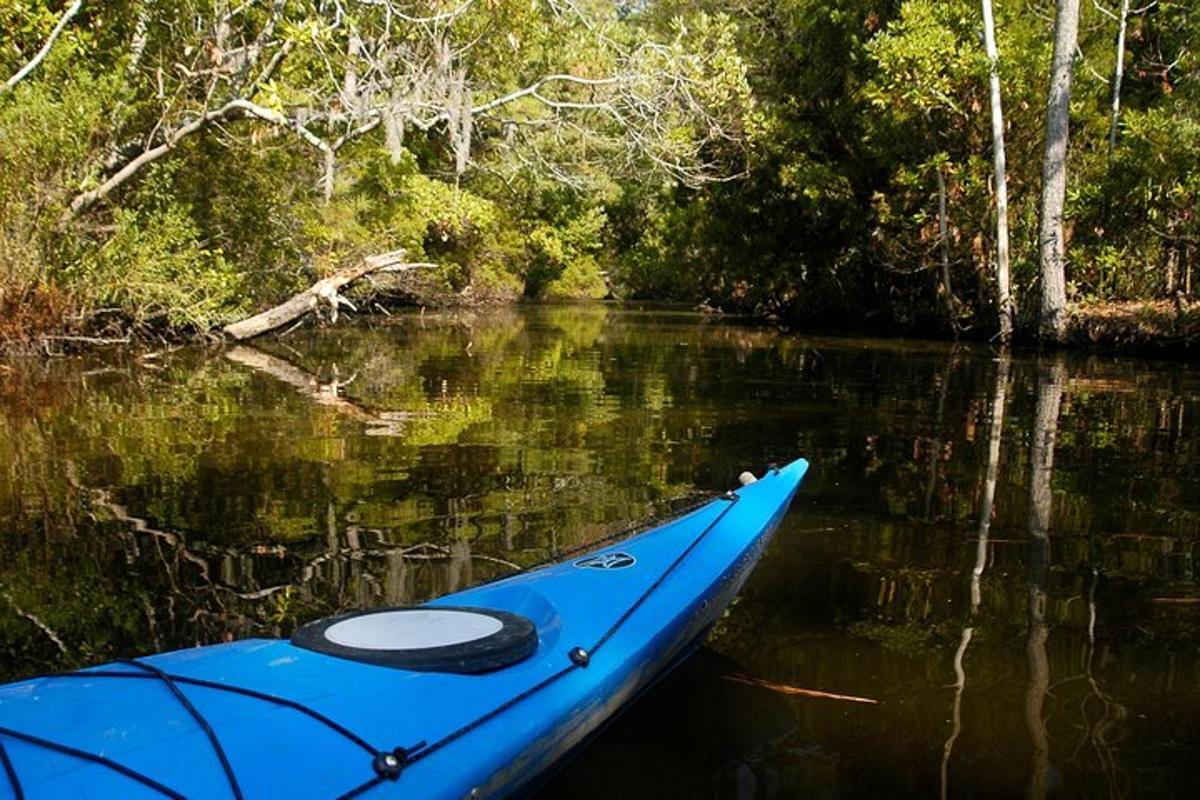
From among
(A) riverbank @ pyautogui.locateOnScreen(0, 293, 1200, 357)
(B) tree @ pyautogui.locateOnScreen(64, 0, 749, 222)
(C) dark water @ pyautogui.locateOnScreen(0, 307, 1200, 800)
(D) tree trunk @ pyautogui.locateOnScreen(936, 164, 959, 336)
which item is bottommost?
(C) dark water @ pyautogui.locateOnScreen(0, 307, 1200, 800)

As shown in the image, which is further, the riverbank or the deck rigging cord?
the riverbank

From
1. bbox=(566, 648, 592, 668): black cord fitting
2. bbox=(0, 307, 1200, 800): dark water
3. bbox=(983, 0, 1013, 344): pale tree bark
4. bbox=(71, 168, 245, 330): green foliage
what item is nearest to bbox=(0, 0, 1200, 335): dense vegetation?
bbox=(71, 168, 245, 330): green foliage

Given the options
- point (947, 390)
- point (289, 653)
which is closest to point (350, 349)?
point (947, 390)

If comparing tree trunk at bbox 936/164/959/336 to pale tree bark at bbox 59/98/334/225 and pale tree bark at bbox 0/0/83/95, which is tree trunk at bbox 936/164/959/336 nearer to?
pale tree bark at bbox 59/98/334/225

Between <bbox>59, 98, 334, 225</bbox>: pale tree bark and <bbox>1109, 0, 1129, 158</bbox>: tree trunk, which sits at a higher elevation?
<bbox>1109, 0, 1129, 158</bbox>: tree trunk

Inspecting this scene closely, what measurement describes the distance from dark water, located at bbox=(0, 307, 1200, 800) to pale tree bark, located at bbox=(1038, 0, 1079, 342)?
13.4 ft

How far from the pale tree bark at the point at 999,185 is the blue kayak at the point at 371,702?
12944 millimetres

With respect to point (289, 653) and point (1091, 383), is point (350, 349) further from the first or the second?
point (289, 653)

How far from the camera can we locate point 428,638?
2.41m

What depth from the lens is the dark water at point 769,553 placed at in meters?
2.70

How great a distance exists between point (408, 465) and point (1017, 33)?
12932 millimetres

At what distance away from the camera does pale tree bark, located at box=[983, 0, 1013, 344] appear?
14.0 metres

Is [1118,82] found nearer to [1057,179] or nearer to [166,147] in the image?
[1057,179]

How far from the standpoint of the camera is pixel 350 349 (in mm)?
13789
